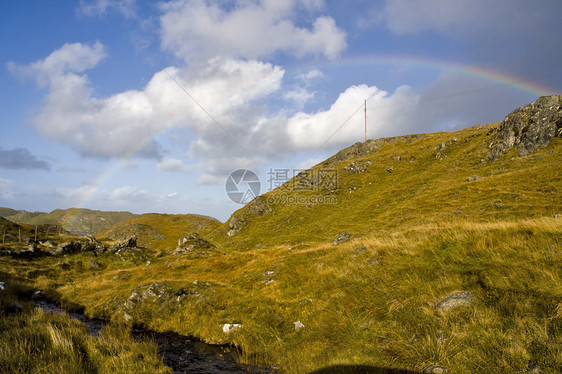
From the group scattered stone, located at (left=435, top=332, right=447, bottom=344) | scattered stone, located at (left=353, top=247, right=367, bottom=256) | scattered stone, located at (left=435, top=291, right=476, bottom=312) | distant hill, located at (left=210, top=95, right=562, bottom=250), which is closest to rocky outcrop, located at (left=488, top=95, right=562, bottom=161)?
distant hill, located at (left=210, top=95, right=562, bottom=250)

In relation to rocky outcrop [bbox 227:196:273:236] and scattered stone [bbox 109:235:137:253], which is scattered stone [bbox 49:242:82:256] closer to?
scattered stone [bbox 109:235:137:253]

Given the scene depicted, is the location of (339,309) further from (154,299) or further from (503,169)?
(503,169)

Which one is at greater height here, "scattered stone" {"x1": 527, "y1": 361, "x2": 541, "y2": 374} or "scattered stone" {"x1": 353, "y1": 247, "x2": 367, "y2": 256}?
"scattered stone" {"x1": 353, "y1": 247, "x2": 367, "y2": 256}

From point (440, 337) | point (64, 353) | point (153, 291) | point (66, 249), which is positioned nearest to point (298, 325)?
point (440, 337)

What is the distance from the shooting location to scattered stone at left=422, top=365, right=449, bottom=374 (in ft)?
22.7

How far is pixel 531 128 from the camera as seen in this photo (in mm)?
58312

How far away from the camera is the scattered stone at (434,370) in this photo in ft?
22.7

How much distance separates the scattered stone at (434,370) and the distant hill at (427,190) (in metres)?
19.0

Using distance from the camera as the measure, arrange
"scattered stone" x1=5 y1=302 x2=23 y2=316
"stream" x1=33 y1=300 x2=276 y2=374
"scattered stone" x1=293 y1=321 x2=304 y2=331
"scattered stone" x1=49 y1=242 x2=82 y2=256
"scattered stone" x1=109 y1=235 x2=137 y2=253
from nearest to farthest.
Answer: "stream" x1=33 y1=300 x2=276 y2=374 → "scattered stone" x1=293 y1=321 x2=304 y2=331 → "scattered stone" x1=5 y1=302 x2=23 y2=316 → "scattered stone" x1=49 y1=242 x2=82 y2=256 → "scattered stone" x1=109 y1=235 x2=137 y2=253

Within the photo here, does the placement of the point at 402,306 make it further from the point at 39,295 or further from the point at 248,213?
the point at 248,213

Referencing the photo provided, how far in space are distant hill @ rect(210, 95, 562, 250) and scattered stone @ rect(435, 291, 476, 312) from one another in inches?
627

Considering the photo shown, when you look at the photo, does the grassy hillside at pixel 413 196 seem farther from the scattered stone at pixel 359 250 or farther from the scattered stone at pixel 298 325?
the scattered stone at pixel 298 325

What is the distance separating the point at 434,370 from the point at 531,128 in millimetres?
78165

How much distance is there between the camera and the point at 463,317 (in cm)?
836
